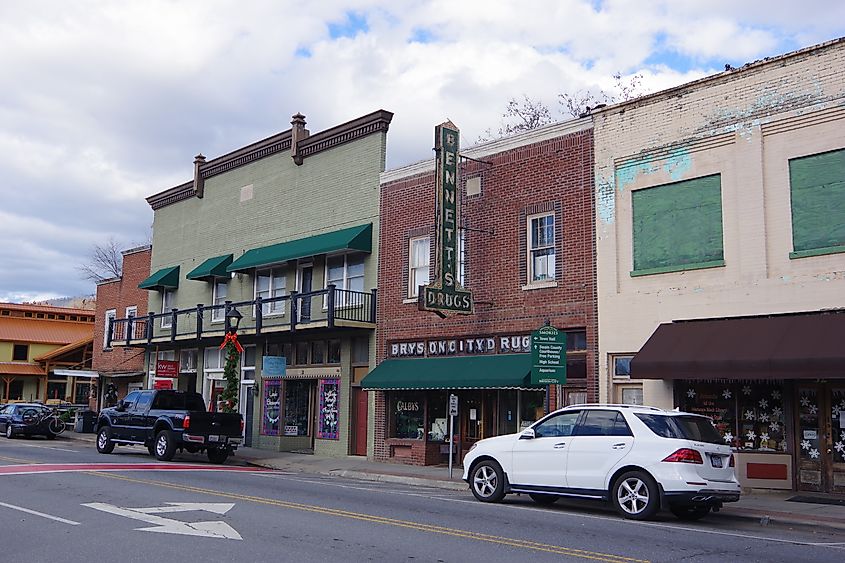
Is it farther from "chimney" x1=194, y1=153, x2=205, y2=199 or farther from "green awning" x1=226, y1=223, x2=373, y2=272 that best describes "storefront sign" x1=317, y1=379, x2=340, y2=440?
"chimney" x1=194, y1=153, x2=205, y2=199

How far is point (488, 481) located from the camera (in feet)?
46.3

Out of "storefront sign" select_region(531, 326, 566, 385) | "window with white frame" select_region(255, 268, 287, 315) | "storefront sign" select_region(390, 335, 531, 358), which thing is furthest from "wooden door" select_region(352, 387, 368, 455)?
"storefront sign" select_region(531, 326, 566, 385)

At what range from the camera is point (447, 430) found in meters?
21.8

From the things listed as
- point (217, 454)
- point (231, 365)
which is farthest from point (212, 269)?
point (217, 454)

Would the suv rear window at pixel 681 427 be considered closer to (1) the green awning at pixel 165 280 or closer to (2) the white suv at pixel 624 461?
(2) the white suv at pixel 624 461

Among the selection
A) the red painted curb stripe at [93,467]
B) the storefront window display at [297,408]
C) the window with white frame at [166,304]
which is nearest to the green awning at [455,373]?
the storefront window display at [297,408]

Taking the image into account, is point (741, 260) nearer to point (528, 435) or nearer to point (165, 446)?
point (528, 435)

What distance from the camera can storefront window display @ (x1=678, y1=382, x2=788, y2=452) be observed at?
15898mm

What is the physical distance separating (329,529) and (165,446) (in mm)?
12513

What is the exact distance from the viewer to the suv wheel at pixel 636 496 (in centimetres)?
1194

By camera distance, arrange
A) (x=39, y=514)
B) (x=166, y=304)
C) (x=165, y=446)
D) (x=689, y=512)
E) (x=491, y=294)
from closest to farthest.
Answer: (x=39, y=514) < (x=689, y=512) < (x=491, y=294) < (x=165, y=446) < (x=166, y=304)

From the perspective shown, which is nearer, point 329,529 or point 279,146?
point 329,529

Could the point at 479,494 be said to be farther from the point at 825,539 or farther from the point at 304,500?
the point at 825,539

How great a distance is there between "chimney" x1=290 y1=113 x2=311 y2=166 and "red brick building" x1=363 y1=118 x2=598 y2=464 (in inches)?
196
